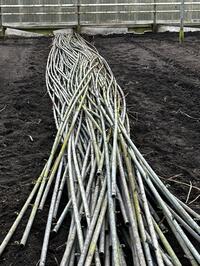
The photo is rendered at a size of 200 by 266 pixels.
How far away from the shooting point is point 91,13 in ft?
54.6

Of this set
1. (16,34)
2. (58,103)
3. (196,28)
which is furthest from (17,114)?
(196,28)

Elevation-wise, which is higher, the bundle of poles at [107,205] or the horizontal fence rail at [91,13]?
the horizontal fence rail at [91,13]

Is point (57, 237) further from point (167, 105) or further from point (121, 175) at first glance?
point (167, 105)

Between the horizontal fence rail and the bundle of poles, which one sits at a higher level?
the horizontal fence rail

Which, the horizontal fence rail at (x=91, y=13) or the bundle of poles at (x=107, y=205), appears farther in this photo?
the horizontal fence rail at (x=91, y=13)

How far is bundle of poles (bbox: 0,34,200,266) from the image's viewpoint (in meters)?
2.77

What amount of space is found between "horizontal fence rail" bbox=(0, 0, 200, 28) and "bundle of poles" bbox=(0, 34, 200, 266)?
494 inches

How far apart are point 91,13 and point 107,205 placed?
1431cm

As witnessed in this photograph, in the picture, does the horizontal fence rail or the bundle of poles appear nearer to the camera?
the bundle of poles

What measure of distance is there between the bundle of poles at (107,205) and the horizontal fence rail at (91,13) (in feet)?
41.1

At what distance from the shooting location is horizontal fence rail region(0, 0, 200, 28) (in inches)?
654

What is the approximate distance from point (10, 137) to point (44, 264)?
108 inches

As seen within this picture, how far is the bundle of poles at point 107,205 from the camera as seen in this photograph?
2.77 metres

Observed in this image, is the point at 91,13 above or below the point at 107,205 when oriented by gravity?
above
